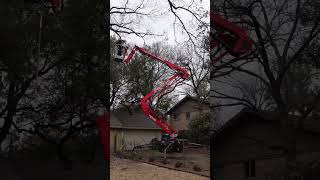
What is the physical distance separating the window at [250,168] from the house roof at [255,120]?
0.37 meters

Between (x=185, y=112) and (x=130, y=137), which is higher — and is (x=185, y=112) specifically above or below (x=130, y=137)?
above

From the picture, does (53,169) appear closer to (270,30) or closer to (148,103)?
(270,30)

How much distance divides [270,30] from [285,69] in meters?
0.42

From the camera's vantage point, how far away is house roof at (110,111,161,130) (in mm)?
9845

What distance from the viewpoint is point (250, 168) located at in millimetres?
3336

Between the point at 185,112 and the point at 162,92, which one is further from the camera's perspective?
the point at 162,92

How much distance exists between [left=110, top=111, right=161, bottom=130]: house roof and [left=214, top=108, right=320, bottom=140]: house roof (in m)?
6.27

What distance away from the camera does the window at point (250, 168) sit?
10.9ft

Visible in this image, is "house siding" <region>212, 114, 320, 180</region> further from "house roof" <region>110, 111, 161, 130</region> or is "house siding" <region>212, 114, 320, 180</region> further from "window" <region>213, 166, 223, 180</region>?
"house roof" <region>110, 111, 161, 130</region>

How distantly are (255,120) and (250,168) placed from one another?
0.48 metres

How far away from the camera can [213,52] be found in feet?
11.9

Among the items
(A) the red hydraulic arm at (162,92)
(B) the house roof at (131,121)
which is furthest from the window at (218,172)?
(B) the house roof at (131,121)

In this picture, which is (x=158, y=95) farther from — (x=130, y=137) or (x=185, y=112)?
(x=130, y=137)

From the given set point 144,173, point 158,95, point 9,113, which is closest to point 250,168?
point 9,113
